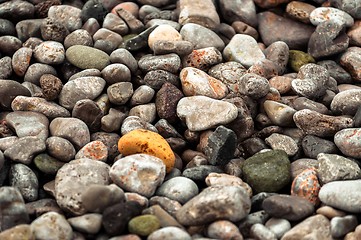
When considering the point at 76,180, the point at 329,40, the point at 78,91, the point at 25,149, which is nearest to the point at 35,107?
the point at 78,91

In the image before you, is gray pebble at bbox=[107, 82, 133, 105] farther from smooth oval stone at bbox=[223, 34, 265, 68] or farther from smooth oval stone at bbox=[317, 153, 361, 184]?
smooth oval stone at bbox=[317, 153, 361, 184]

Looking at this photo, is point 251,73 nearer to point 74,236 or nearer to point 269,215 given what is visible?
point 269,215

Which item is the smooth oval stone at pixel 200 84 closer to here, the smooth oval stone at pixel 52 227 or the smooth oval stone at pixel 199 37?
the smooth oval stone at pixel 199 37

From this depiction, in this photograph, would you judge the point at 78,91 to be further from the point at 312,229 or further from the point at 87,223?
the point at 312,229

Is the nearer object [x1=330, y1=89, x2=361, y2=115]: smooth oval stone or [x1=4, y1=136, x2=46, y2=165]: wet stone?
[x1=4, y1=136, x2=46, y2=165]: wet stone

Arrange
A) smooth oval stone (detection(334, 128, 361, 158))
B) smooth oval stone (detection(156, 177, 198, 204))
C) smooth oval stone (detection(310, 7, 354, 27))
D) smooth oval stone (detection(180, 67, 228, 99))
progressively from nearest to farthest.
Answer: smooth oval stone (detection(156, 177, 198, 204)) < smooth oval stone (detection(334, 128, 361, 158)) < smooth oval stone (detection(180, 67, 228, 99)) < smooth oval stone (detection(310, 7, 354, 27))

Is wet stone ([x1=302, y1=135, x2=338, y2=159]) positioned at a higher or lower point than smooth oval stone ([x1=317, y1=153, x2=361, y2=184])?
lower

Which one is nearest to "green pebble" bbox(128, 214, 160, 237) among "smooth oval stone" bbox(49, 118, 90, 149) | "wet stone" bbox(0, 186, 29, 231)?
"wet stone" bbox(0, 186, 29, 231)

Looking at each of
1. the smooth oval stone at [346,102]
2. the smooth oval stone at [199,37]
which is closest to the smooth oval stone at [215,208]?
the smooth oval stone at [346,102]
